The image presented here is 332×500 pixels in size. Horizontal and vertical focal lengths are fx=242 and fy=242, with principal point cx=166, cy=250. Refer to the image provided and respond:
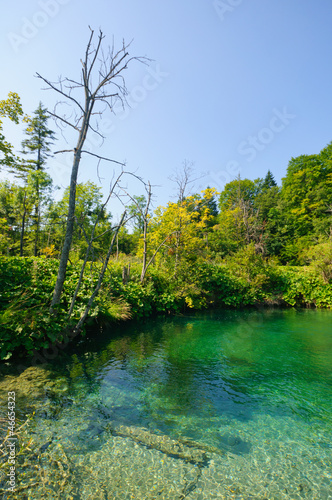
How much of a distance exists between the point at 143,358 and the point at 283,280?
538 inches

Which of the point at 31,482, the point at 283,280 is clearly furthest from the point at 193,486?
the point at 283,280

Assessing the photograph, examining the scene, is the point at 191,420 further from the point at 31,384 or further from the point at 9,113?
the point at 9,113

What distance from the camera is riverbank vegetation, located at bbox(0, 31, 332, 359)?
19.0 feet

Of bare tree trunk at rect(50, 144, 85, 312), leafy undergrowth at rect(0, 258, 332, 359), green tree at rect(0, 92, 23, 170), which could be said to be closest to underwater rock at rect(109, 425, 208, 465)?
leafy undergrowth at rect(0, 258, 332, 359)

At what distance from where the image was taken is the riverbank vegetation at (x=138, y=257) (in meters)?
5.78

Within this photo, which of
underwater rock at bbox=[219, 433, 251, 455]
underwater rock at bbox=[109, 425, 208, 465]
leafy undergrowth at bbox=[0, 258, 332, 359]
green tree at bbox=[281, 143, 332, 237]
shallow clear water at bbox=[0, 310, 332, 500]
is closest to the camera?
shallow clear water at bbox=[0, 310, 332, 500]

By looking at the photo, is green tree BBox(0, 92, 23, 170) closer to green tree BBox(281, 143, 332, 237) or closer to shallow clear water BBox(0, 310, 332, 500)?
shallow clear water BBox(0, 310, 332, 500)

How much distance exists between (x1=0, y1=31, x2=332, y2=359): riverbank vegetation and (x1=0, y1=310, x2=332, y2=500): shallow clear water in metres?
1.47

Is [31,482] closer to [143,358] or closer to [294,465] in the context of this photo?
[294,465]

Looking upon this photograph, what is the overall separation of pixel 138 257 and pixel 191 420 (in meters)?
13.7

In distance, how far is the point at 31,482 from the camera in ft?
7.89

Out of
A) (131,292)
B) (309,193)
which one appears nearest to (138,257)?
(131,292)

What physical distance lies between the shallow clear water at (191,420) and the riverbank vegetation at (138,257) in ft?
4.81

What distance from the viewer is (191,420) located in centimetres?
374
